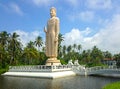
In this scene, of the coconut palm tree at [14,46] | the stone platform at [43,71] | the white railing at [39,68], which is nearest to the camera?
the stone platform at [43,71]

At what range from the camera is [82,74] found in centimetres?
3044

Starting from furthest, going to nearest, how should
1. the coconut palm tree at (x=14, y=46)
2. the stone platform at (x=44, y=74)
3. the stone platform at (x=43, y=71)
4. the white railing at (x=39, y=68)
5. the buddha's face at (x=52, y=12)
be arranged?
1. the coconut palm tree at (x=14, y=46)
2. the buddha's face at (x=52, y=12)
3. the white railing at (x=39, y=68)
4. the stone platform at (x=43, y=71)
5. the stone platform at (x=44, y=74)

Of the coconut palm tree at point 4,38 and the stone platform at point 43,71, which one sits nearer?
the stone platform at point 43,71

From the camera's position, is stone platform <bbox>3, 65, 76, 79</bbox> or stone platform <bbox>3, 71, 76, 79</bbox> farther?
stone platform <bbox>3, 65, 76, 79</bbox>

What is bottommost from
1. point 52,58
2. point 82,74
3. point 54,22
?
point 82,74

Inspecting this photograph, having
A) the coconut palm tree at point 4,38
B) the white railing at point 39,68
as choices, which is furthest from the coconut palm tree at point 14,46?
the white railing at point 39,68

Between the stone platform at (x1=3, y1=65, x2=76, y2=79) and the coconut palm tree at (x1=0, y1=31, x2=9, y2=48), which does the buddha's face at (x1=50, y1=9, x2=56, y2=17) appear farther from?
the coconut palm tree at (x1=0, y1=31, x2=9, y2=48)

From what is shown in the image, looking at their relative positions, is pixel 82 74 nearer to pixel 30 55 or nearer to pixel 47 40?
pixel 47 40

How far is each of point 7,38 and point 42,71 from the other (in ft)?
84.1

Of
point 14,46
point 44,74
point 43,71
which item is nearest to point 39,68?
point 43,71

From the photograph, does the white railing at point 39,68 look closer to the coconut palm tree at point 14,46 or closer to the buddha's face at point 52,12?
the buddha's face at point 52,12

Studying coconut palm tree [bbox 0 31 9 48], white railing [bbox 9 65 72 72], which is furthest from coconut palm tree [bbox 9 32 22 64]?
white railing [bbox 9 65 72 72]

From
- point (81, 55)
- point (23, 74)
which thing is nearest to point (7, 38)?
point (23, 74)

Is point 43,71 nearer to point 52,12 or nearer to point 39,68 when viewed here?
point 39,68
